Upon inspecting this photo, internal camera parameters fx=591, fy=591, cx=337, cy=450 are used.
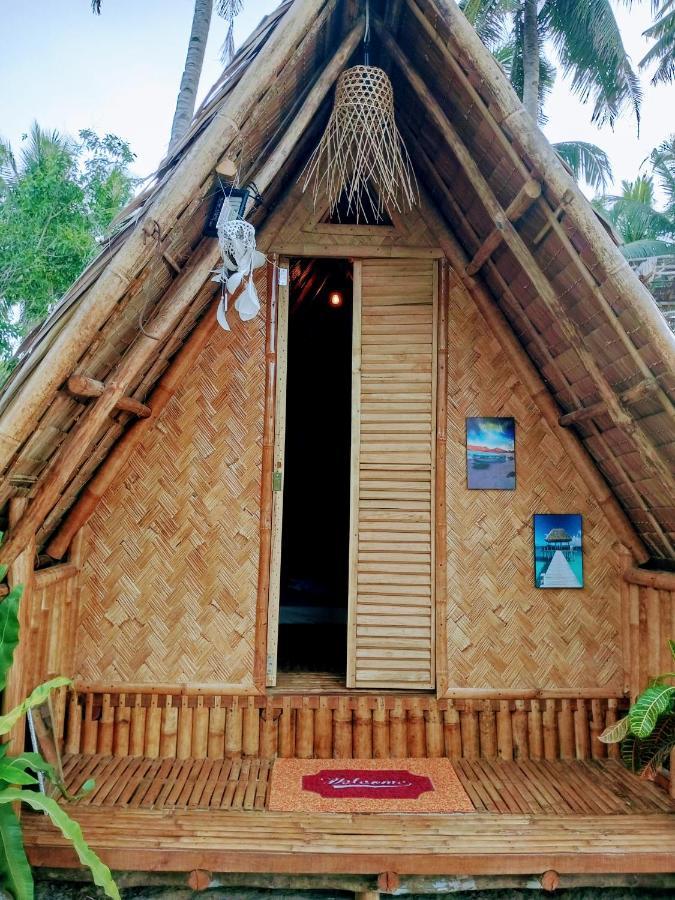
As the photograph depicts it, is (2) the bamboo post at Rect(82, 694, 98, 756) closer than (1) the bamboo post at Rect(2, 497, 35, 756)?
No

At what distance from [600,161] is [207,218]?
448 inches

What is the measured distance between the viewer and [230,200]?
2.81 metres

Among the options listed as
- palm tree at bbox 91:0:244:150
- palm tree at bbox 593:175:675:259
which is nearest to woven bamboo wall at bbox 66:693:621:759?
palm tree at bbox 91:0:244:150

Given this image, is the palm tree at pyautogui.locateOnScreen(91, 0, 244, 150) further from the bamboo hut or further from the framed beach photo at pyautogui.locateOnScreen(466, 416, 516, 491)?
the framed beach photo at pyautogui.locateOnScreen(466, 416, 516, 491)

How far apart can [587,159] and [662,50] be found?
217 centimetres

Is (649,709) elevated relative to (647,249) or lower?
lower

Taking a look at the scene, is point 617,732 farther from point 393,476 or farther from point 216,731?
point 216,731

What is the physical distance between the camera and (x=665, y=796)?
9.55 ft

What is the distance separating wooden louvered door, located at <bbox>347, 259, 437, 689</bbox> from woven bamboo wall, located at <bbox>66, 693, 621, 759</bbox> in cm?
19

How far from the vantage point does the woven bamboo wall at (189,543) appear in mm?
3414

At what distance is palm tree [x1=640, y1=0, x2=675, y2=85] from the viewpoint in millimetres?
10477

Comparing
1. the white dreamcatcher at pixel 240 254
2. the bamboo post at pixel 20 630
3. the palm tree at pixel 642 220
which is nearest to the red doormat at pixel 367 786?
the bamboo post at pixel 20 630

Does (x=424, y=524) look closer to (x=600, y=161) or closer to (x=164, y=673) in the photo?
(x=164, y=673)

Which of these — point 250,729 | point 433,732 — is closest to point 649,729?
point 433,732
